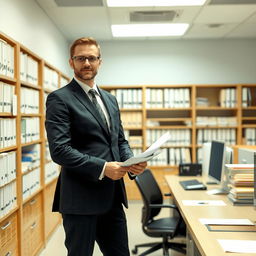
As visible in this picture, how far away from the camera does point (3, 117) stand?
2.72m

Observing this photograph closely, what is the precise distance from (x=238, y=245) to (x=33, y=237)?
2.25m

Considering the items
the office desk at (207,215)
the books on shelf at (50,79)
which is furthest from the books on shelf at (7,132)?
the office desk at (207,215)

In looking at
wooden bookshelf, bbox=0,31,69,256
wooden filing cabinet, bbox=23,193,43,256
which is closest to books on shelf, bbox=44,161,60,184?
wooden bookshelf, bbox=0,31,69,256

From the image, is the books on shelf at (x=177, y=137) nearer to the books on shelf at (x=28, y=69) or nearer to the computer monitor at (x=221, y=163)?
the computer monitor at (x=221, y=163)

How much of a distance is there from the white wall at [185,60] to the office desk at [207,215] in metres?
2.88

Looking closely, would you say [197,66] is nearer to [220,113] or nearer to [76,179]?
[220,113]

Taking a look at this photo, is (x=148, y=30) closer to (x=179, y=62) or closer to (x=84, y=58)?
(x=179, y=62)

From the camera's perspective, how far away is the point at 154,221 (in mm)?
3307

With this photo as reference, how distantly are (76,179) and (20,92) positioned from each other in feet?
4.62

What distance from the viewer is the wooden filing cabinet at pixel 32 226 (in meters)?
3.12

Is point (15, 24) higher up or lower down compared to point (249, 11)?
lower down

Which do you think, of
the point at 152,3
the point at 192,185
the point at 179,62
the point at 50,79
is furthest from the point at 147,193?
the point at 179,62

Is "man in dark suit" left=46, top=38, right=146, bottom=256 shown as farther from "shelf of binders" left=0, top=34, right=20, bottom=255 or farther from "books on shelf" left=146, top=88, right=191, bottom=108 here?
"books on shelf" left=146, top=88, right=191, bottom=108

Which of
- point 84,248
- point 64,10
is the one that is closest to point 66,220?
point 84,248
